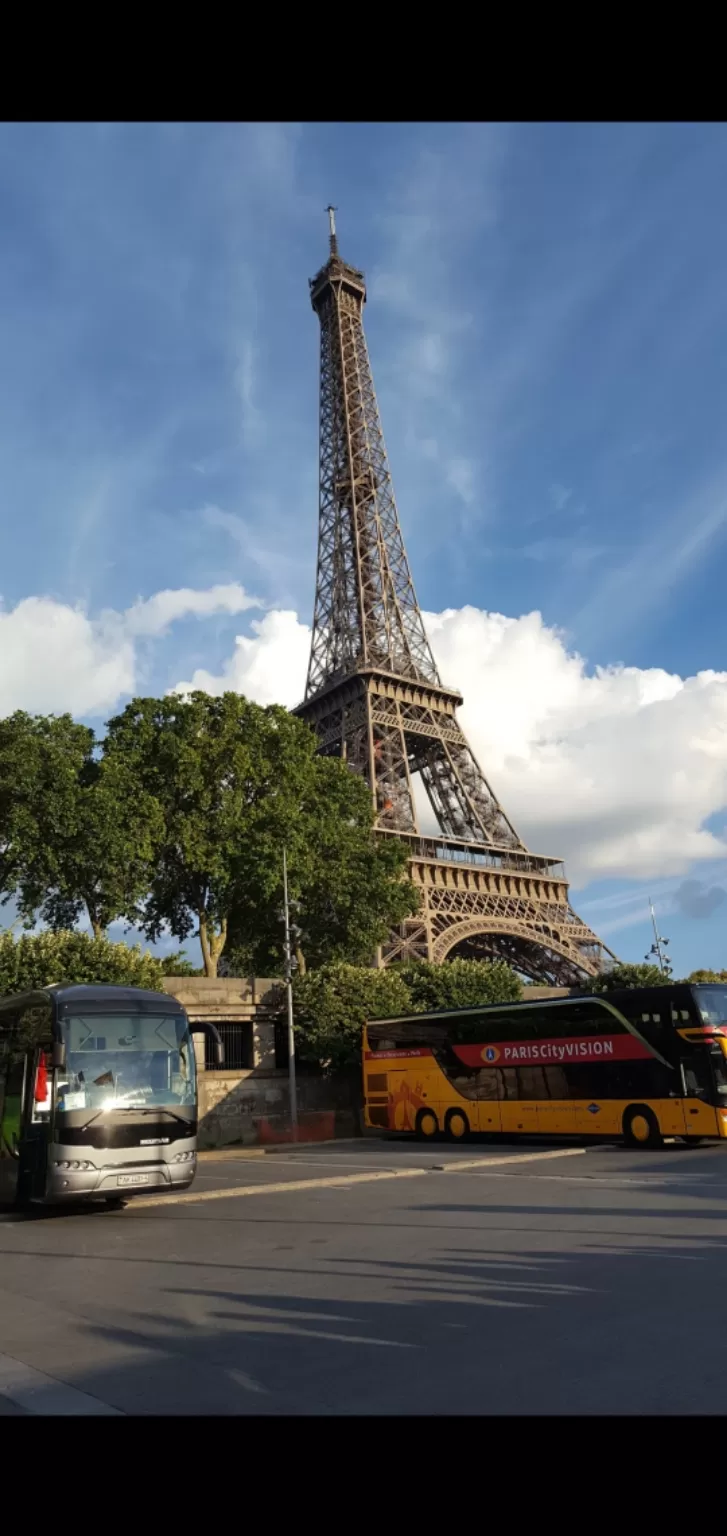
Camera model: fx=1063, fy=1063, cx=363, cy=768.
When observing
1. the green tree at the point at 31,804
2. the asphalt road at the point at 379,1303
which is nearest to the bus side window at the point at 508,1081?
the asphalt road at the point at 379,1303

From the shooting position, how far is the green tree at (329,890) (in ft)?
125

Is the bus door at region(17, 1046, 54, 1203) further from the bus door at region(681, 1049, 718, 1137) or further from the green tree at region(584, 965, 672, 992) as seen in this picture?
the green tree at region(584, 965, 672, 992)

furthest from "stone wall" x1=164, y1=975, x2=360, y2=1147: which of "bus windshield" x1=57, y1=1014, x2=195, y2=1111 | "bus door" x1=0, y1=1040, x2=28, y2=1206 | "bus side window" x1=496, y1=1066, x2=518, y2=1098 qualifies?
"bus windshield" x1=57, y1=1014, x2=195, y2=1111

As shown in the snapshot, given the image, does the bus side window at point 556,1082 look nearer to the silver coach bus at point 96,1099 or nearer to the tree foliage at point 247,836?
the silver coach bus at point 96,1099

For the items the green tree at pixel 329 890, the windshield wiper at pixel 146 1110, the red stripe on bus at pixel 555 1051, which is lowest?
the windshield wiper at pixel 146 1110

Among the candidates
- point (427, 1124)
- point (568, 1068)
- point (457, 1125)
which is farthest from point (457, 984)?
point (568, 1068)

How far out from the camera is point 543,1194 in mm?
14398

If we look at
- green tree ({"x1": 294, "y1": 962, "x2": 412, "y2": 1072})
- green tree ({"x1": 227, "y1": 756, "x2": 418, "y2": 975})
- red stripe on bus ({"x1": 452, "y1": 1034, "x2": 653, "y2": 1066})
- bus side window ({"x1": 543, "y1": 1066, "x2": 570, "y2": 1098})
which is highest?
green tree ({"x1": 227, "y1": 756, "x2": 418, "y2": 975})

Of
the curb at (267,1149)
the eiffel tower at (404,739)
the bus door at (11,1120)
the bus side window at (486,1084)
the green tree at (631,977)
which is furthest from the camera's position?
the eiffel tower at (404,739)

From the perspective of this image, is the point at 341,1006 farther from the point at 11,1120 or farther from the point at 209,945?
the point at 11,1120

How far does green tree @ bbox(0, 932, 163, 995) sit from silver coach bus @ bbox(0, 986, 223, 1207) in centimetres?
1315

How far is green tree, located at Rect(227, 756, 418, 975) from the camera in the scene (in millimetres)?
37969

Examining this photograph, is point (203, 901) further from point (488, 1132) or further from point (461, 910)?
point (461, 910)

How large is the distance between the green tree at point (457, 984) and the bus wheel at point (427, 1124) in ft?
27.3
